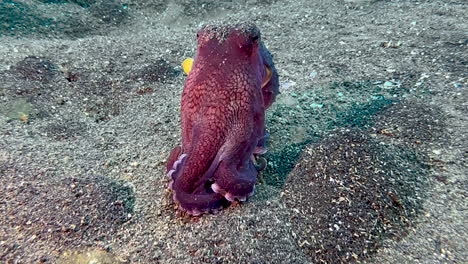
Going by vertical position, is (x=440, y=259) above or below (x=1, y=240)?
below

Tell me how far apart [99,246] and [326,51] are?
388cm

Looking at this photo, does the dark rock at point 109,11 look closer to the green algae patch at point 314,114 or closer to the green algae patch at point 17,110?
the green algae patch at point 17,110

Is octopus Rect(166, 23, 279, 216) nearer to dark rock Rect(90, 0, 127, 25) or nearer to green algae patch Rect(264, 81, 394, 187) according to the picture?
green algae patch Rect(264, 81, 394, 187)

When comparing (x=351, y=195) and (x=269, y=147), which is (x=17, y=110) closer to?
(x=269, y=147)

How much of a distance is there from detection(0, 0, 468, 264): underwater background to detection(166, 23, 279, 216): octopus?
7.6 inches

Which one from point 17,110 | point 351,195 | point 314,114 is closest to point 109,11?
point 17,110

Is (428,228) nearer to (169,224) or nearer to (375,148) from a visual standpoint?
(375,148)

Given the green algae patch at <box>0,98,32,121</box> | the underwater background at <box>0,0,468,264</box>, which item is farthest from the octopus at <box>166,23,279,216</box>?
the green algae patch at <box>0,98,32,121</box>

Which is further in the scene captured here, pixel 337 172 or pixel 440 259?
pixel 337 172

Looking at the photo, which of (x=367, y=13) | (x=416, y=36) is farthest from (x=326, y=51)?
(x=367, y=13)

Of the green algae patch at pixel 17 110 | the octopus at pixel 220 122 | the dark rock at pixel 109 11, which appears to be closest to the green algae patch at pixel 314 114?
the octopus at pixel 220 122

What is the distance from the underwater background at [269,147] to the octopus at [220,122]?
0.64 feet

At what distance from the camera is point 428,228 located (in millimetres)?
2074

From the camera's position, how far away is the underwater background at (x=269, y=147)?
1.95 metres
